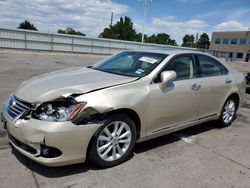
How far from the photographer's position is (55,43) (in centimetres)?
2781

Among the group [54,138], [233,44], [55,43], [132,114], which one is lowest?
[54,138]

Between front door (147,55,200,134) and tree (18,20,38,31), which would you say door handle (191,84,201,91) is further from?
tree (18,20,38,31)

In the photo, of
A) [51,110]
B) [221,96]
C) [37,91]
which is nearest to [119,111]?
[51,110]

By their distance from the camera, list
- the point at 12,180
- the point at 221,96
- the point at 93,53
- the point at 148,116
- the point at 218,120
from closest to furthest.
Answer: the point at 12,180 < the point at 148,116 < the point at 221,96 < the point at 218,120 < the point at 93,53

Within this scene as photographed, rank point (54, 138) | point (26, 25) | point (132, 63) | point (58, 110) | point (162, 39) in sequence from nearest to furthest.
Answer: point (54, 138) → point (58, 110) → point (132, 63) → point (26, 25) → point (162, 39)

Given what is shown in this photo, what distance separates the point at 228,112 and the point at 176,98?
200 cm

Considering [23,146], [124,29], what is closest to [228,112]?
[23,146]

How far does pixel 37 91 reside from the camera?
3168 millimetres

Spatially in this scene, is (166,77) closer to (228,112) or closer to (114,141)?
(114,141)

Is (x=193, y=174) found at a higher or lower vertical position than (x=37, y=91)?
lower

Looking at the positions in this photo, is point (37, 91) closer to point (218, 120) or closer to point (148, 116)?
point (148, 116)

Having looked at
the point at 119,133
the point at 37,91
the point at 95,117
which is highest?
the point at 37,91

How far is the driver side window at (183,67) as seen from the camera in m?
4.06

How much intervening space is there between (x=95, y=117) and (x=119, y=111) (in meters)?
0.37
